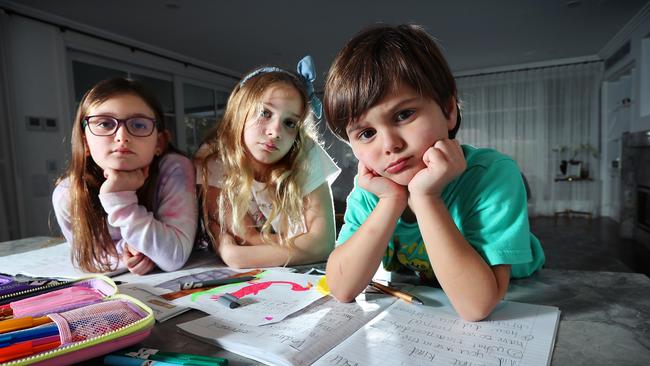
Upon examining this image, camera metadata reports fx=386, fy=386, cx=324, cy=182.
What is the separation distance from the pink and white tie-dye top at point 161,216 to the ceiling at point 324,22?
2263 millimetres

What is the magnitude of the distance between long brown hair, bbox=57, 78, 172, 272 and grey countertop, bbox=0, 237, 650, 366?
0.48 metres

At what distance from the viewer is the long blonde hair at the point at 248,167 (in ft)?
3.34

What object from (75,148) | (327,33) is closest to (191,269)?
(75,148)

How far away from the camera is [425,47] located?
660 mm

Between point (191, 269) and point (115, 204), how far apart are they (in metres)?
0.23

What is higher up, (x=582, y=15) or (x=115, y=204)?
(x=582, y=15)

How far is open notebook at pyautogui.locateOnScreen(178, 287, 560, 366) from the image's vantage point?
1.48ft

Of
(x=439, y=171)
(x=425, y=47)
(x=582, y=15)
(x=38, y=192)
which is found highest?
(x=582, y=15)

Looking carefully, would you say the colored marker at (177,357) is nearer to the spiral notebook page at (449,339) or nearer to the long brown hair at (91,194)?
the spiral notebook page at (449,339)

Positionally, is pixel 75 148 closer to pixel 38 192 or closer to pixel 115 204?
pixel 115 204

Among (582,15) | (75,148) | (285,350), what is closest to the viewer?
(285,350)

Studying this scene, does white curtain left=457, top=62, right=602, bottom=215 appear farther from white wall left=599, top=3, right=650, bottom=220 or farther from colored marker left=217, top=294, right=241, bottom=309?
colored marker left=217, top=294, right=241, bottom=309

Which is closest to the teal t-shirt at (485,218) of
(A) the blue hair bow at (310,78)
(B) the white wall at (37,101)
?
(A) the blue hair bow at (310,78)

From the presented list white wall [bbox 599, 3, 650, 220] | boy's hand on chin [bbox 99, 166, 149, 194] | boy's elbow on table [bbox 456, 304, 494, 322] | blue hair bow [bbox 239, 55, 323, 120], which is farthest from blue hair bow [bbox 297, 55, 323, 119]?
white wall [bbox 599, 3, 650, 220]
